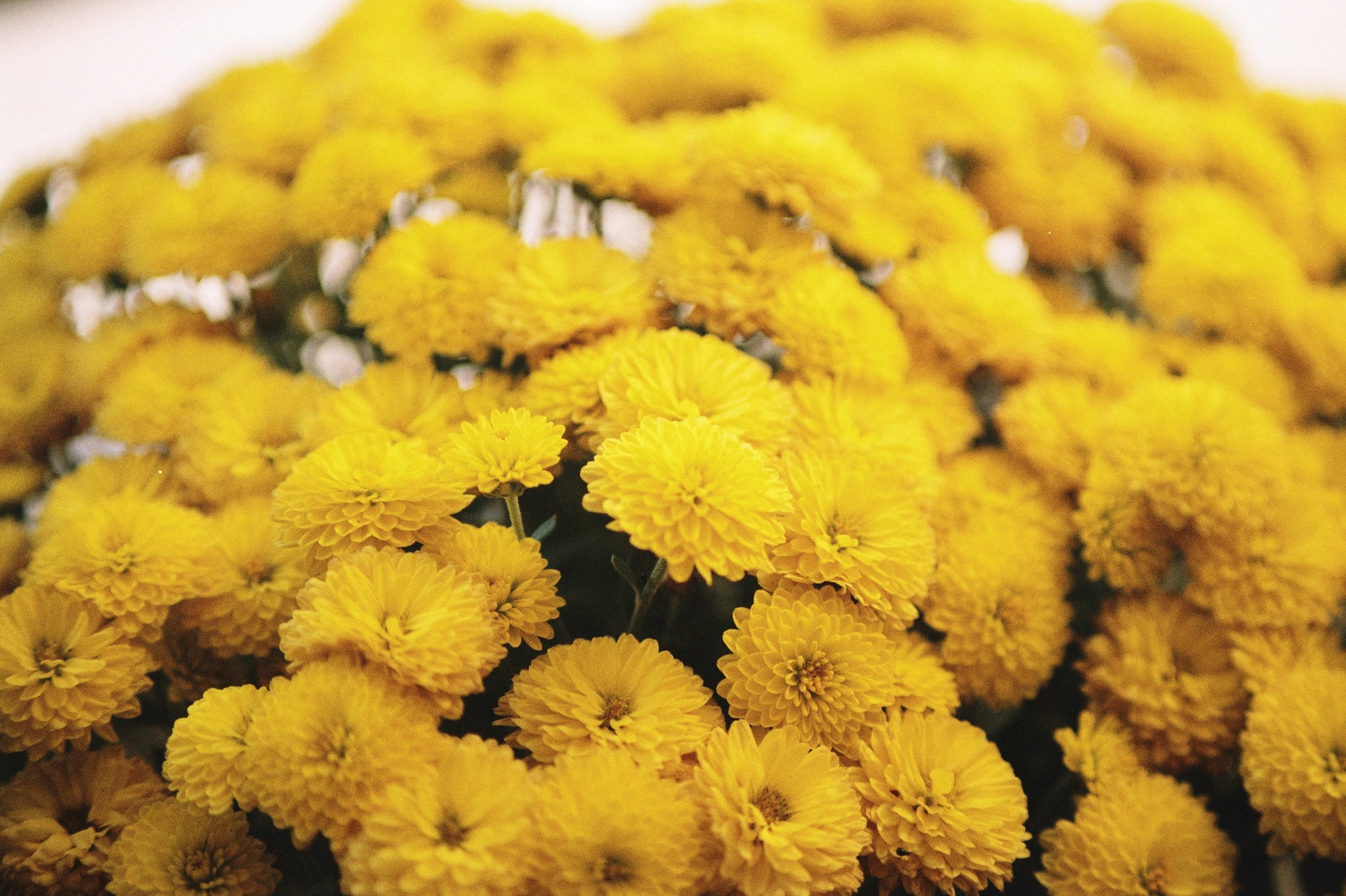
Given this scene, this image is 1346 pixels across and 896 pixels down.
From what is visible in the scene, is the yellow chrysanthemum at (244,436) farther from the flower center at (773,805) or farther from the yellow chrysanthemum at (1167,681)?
the yellow chrysanthemum at (1167,681)

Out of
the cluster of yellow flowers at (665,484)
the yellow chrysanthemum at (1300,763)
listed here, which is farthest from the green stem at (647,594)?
the yellow chrysanthemum at (1300,763)

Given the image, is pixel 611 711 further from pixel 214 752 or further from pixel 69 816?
pixel 69 816

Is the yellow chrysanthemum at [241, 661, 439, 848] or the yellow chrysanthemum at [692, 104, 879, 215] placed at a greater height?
the yellow chrysanthemum at [692, 104, 879, 215]

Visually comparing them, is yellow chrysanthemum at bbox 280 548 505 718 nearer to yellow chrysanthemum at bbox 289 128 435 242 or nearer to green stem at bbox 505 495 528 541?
green stem at bbox 505 495 528 541

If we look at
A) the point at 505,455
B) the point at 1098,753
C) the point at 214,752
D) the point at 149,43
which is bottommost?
the point at 149,43

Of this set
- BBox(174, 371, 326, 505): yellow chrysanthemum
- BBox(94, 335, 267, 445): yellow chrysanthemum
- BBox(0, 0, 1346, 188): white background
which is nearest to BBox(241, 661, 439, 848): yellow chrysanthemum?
BBox(174, 371, 326, 505): yellow chrysanthemum

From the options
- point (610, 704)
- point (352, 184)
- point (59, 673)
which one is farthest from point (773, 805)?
point (352, 184)
